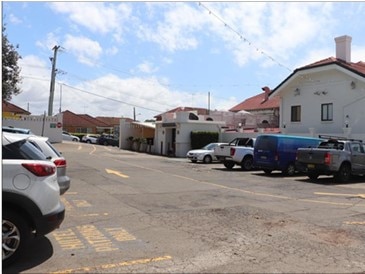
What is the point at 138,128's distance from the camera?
4994 cm

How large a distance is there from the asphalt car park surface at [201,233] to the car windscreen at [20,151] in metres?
1.36

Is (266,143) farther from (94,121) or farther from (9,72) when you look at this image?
(94,121)

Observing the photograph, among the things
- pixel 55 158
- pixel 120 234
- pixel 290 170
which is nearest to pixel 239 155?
pixel 290 170

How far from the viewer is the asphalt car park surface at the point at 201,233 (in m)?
5.73

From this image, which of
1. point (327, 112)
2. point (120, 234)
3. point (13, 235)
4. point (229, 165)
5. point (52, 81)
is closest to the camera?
point (13, 235)

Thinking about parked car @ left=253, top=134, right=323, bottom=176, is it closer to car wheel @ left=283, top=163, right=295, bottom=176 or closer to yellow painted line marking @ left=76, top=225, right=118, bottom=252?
car wheel @ left=283, top=163, right=295, bottom=176

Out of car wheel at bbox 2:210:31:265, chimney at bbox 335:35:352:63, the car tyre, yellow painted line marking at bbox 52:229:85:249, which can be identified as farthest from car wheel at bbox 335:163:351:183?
chimney at bbox 335:35:352:63

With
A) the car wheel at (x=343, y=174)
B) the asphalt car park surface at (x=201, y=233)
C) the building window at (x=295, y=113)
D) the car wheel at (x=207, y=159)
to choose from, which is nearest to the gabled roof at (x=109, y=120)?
the building window at (x=295, y=113)

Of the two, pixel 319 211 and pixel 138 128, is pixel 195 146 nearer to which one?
pixel 138 128

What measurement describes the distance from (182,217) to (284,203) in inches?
144

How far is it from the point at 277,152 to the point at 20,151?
51.6 feet

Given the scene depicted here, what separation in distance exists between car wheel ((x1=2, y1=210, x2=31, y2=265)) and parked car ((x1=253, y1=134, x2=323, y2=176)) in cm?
1588

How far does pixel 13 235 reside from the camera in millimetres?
5367

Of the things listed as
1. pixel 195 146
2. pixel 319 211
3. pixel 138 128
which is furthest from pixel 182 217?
pixel 138 128
